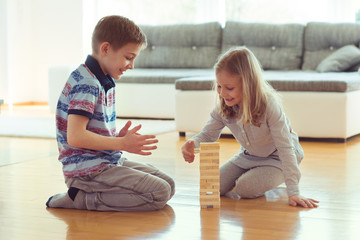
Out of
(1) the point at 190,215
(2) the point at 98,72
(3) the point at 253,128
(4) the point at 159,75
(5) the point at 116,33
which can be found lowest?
(1) the point at 190,215

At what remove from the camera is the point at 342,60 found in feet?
15.8

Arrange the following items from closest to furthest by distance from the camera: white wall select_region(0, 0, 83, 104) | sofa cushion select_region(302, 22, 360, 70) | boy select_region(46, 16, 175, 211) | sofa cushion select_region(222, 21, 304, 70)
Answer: boy select_region(46, 16, 175, 211), sofa cushion select_region(302, 22, 360, 70), sofa cushion select_region(222, 21, 304, 70), white wall select_region(0, 0, 83, 104)

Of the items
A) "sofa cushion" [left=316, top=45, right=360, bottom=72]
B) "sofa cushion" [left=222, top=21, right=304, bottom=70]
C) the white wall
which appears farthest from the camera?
the white wall

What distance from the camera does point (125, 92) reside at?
5.31 m

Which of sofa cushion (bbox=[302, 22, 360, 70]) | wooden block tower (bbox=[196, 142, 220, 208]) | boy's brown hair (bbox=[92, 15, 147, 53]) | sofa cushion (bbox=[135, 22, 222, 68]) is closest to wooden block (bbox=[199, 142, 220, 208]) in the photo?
wooden block tower (bbox=[196, 142, 220, 208])

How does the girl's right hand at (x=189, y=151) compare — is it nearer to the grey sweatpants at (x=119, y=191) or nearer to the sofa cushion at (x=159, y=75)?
the grey sweatpants at (x=119, y=191)

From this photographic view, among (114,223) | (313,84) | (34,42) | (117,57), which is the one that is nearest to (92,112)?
(117,57)

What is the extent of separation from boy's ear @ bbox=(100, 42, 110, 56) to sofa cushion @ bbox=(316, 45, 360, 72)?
3075 mm

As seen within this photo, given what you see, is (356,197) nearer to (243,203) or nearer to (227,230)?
(243,203)

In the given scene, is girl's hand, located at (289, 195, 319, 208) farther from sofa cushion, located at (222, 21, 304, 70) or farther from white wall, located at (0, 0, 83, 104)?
white wall, located at (0, 0, 83, 104)

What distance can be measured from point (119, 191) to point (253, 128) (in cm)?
55

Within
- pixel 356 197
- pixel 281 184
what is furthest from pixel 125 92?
pixel 356 197

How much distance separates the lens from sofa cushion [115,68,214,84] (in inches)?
201

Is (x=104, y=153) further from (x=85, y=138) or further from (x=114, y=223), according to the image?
(x=114, y=223)
